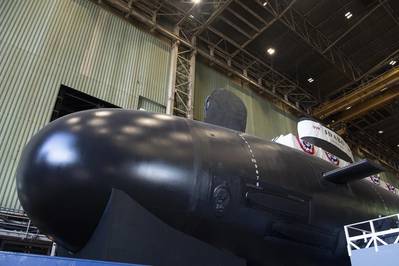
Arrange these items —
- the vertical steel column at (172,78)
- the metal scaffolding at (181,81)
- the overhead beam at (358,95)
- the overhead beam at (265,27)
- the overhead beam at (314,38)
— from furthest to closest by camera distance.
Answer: the overhead beam at (358,95) → the overhead beam at (314,38) → the overhead beam at (265,27) → the metal scaffolding at (181,81) → the vertical steel column at (172,78)

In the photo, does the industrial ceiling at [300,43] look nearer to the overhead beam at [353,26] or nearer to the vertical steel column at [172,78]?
the overhead beam at [353,26]

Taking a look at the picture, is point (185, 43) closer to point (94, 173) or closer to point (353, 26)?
point (353, 26)

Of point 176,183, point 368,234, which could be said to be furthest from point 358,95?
point 176,183

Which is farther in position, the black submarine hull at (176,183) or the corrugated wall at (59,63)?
the corrugated wall at (59,63)

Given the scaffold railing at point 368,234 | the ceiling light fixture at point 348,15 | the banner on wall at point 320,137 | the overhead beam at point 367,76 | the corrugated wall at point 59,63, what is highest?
the ceiling light fixture at point 348,15

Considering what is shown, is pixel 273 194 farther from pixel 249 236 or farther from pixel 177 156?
Result: pixel 177 156

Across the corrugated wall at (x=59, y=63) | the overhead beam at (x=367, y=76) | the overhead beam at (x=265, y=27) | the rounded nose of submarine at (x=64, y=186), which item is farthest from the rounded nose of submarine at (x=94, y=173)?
the overhead beam at (x=367, y=76)

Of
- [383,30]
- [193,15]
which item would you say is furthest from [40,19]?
[383,30]

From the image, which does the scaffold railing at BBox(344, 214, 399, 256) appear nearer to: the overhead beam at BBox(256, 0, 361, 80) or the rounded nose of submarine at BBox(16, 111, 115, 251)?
the rounded nose of submarine at BBox(16, 111, 115, 251)

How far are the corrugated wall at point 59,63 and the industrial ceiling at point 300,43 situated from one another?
5.25 feet

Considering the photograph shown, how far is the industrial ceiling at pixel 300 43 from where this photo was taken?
1759 cm

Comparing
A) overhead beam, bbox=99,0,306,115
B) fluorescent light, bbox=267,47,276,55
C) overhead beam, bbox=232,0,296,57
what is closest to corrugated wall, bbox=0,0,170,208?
overhead beam, bbox=99,0,306,115

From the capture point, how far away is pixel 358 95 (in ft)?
70.9

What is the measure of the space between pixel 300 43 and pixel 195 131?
1757 cm
